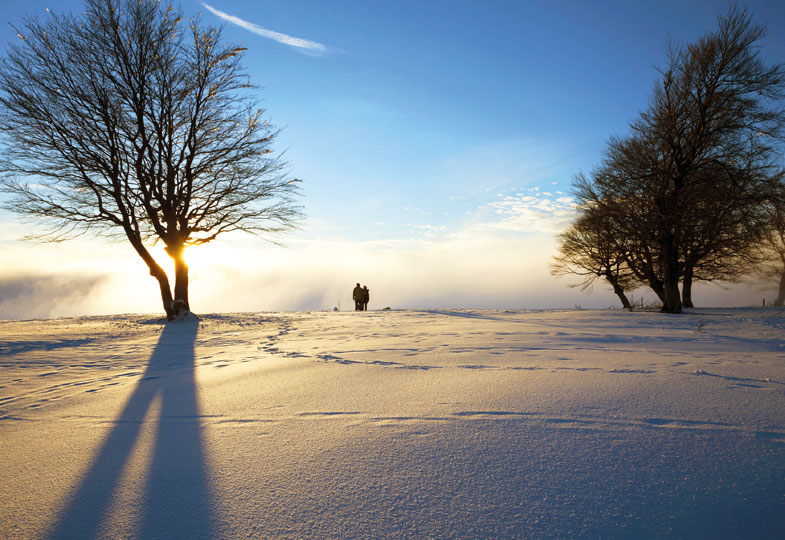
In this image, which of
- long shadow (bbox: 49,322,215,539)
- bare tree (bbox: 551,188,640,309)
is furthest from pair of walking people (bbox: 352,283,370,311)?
long shadow (bbox: 49,322,215,539)

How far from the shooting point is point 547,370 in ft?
12.8

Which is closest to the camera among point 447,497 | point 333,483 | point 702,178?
point 447,497

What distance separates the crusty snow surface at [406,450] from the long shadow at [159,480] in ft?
0.03

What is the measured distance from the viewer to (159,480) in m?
1.95

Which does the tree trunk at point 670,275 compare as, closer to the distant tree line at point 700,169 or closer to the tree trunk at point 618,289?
the distant tree line at point 700,169

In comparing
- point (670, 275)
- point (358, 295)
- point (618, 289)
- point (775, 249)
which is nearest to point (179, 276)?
point (358, 295)

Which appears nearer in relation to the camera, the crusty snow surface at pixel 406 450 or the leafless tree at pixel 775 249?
the crusty snow surface at pixel 406 450

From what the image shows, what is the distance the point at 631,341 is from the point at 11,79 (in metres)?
16.1

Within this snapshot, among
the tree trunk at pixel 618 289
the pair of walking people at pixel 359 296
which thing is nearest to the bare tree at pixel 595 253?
the tree trunk at pixel 618 289

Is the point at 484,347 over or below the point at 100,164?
below

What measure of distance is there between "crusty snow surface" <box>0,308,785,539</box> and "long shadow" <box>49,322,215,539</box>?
1 centimetres

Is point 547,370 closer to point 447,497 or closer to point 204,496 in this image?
point 447,497

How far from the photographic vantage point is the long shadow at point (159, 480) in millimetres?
1584

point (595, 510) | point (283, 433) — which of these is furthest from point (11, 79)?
point (595, 510)
